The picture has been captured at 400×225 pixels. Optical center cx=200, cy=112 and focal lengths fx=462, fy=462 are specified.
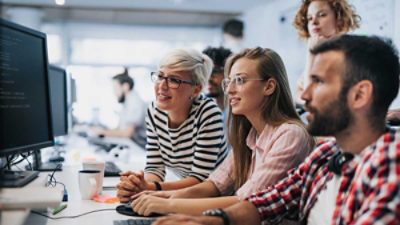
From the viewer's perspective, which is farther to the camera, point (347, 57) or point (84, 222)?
point (84, 222)

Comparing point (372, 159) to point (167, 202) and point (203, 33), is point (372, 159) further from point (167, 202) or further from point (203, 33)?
point (203, 33)

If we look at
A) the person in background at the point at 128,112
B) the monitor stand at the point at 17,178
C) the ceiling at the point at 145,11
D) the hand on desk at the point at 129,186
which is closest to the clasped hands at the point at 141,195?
the hand on desk at the point at 129,186

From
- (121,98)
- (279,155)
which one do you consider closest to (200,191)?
(279,155)

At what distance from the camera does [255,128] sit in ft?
5.50

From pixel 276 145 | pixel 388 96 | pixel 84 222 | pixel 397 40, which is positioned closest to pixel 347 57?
pixel 388 96

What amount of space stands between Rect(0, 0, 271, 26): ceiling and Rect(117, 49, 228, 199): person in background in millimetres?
4394

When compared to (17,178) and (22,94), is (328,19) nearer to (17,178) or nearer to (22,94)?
(22,94)

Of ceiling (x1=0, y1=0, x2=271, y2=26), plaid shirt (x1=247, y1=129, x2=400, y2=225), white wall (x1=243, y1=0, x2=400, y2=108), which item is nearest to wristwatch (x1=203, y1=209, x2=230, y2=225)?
plaid shirt (x1=247, y1=129, x2=400, y2=225)

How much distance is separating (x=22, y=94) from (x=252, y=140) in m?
0.80

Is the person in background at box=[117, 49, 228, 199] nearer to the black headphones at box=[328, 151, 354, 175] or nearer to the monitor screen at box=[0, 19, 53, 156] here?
the monitor screen at box=[0, 19, 53, 156]

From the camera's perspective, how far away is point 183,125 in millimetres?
2012

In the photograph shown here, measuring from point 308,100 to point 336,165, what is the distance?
0.58ft

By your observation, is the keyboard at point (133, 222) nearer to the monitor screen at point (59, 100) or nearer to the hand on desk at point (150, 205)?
the hand on desk at point (150, 205)

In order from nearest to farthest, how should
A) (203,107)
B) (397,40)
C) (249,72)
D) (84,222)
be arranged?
(84,222) < (249,72) < (203,107) < (397,40)
